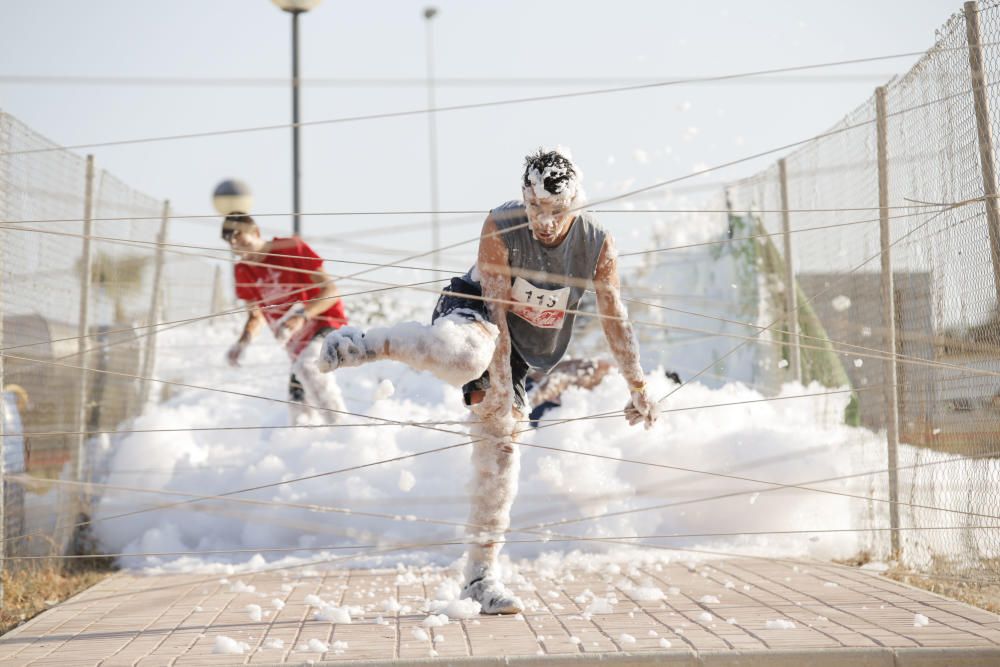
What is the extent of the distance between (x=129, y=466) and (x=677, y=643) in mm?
4643

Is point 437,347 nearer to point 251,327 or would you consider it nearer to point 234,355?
point 234,355

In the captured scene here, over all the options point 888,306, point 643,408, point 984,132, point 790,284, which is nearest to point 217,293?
point 790,284

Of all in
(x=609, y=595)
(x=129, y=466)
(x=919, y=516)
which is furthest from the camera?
(x=129, y=466)

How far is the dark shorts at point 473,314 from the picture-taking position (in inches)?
153

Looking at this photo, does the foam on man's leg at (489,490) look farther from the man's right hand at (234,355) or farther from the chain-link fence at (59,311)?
the man's right hand at (234,355)

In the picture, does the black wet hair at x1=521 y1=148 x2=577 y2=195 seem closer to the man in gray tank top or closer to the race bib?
the man in gray tank top

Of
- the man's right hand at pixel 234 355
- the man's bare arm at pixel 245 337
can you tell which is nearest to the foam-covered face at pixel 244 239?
the man's bare arm at pixel 245 337

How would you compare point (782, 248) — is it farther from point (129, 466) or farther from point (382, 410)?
point (129, 466)

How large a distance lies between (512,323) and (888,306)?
6.67 ft

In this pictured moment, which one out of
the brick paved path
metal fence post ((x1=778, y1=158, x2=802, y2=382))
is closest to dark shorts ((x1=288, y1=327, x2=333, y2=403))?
the brick paved path

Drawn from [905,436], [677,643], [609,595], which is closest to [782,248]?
[905,436]

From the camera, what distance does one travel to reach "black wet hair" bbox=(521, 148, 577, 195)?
3.80 meters

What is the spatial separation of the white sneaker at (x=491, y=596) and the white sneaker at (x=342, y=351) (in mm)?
1063

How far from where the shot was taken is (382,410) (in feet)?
25.9
